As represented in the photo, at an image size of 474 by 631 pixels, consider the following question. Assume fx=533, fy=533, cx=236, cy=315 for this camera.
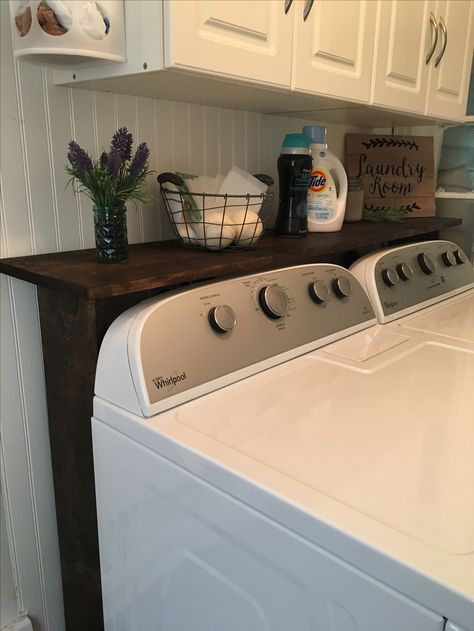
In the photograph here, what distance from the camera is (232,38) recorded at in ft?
3.06

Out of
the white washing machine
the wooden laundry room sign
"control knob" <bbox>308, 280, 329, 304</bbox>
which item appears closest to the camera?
the white washing machine

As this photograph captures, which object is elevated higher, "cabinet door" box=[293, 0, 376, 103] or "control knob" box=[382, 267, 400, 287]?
"cabinet door" box=[293, 0, 376, 103]

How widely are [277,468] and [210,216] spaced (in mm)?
593

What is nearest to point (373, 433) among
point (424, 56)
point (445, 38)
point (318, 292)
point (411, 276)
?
point (318, 292)

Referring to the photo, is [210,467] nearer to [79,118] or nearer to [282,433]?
[282,433]

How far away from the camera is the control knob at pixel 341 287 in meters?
1.23

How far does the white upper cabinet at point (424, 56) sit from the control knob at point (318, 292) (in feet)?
1.67

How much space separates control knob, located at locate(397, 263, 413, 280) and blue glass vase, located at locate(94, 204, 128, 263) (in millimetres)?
772

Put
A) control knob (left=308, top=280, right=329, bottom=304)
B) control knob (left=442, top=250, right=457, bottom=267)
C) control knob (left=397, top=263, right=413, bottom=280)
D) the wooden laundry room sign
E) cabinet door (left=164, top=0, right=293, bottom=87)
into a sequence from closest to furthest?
cabinet door (left=164, top=0, right=293, bottom=87), control knob (left=308, top=280, right=329, bottom=304), control knob (left=397, top=263, right=413, bottom=280), control knob (left=442, top=250, right=457, bottom=267), the wooden laundry room sign

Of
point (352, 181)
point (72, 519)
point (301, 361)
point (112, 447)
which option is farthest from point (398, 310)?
point (72, 519)

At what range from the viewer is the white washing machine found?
1.95 ft

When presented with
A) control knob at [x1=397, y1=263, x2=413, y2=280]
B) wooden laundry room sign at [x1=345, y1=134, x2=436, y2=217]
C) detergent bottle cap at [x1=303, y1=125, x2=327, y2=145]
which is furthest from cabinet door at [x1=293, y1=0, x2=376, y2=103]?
wooden laundry room sign at [x1=345, y1=134, x2=436, y2=217]

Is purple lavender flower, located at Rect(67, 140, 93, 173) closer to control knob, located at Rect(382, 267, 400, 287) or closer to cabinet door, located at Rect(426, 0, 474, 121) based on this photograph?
control knob, located at Rect(382, 267, 400, 287)

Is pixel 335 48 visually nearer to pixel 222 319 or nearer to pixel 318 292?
pixel 318 292
